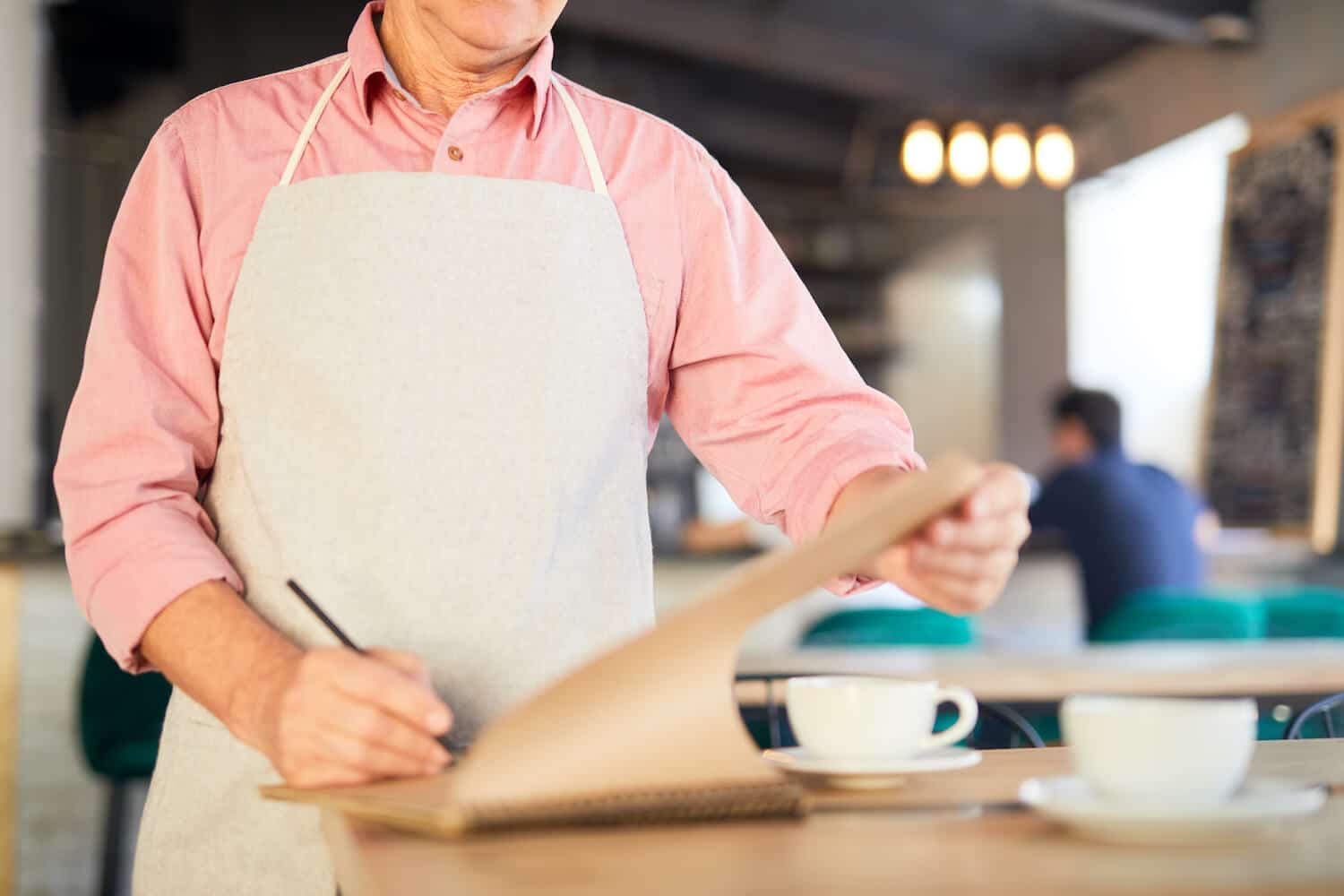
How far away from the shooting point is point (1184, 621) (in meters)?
3.55

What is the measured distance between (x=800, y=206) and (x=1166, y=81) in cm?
245

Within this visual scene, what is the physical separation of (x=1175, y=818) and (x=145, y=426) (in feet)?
2.98

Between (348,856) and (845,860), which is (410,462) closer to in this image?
(348,856)

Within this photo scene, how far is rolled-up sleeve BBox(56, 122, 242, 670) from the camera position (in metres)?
1.22

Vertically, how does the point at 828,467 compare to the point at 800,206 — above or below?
below

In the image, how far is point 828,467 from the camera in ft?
4.29

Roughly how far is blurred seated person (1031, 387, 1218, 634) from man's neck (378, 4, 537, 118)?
332 centimetres

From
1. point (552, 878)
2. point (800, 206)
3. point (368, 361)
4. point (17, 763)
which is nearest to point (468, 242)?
point (368, 361)

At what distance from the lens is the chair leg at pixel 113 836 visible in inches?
128

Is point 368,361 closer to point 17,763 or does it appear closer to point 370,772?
point 370,772

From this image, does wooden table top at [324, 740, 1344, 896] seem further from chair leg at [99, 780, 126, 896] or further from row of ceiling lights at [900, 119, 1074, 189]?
row of ceiling lights at [900, 119, 1074, 189]

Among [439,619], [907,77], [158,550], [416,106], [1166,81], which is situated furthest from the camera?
[907,77]

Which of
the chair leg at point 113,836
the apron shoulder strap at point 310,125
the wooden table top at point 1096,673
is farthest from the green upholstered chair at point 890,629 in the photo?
the apron shoulder strap at point 310,125

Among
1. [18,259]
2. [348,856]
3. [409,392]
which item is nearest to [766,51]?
[18,259]
